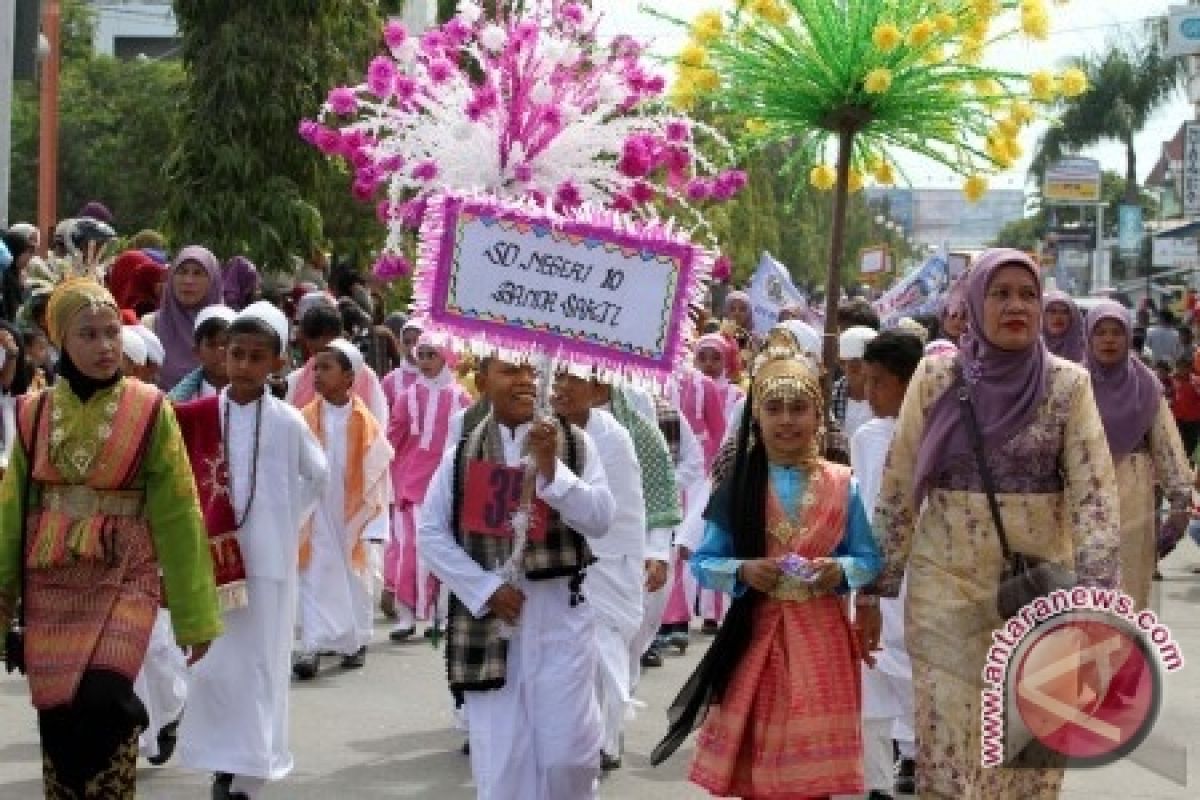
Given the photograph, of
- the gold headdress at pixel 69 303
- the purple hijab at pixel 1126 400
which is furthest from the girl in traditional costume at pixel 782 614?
the purple hijab at pixel 1126 400

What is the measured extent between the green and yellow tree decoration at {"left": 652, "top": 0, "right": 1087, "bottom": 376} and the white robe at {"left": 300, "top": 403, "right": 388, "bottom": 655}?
2.95 metres

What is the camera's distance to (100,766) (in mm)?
7098

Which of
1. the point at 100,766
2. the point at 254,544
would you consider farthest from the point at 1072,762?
the point at 254,544

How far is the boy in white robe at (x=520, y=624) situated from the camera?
7387mm

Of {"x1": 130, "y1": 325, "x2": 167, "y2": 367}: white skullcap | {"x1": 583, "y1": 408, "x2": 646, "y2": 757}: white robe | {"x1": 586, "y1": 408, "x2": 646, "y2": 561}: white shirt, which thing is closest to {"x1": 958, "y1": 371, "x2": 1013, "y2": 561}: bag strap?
{"x1": 586, "y1": 408, "x2": 646, "y2": 561}: white shirt

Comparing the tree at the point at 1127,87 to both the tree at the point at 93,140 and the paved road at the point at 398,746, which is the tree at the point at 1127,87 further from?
the paved road at the point at 398,746

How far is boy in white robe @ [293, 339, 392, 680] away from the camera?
1238cm

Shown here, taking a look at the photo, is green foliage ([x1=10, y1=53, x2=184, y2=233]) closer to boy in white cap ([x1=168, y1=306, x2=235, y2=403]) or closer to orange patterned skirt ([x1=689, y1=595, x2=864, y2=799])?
boy in white cap ([x1=168, y1=306, x2=235, y2=403])

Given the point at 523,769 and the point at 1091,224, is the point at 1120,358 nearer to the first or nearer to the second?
the point at 523,769

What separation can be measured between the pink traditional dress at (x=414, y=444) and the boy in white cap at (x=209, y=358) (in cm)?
429

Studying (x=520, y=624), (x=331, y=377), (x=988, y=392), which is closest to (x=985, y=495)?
(x=988, y=392)

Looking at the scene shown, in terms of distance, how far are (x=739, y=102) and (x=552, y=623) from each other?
353 cm

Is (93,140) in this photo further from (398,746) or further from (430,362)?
(398,746)

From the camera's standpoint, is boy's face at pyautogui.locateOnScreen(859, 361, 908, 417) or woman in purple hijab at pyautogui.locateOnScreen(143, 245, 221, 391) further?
woman in purple hijab at pyautogui.locateOnScreen(143, 245, 221, 391)
